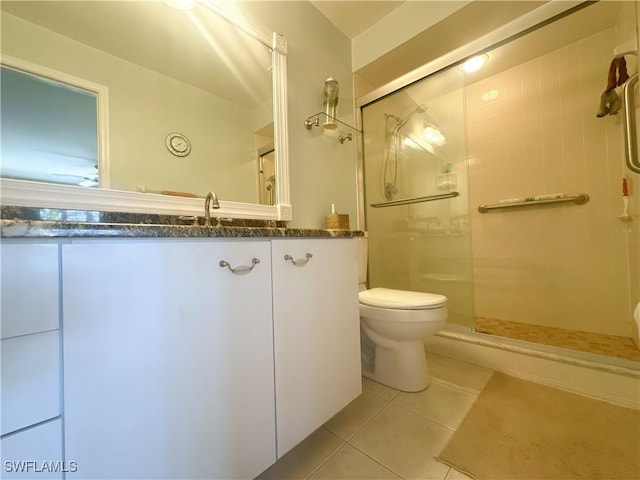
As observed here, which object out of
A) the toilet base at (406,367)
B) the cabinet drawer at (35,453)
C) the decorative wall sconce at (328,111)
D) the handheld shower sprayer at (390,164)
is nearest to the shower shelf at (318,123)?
the decorative wall sconce at (328,111)

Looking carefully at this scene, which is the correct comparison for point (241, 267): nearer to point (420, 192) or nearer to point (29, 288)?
point (29, 288)

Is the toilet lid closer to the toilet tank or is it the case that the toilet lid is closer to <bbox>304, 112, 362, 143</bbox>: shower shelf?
the toilet tank

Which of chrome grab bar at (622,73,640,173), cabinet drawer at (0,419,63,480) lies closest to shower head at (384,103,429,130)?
chrome grab bar at (622,73,640,173)

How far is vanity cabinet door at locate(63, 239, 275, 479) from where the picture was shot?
403mm

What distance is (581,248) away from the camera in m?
1.63

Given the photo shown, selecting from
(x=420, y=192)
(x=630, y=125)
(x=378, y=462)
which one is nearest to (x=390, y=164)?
(x=420, y=192)

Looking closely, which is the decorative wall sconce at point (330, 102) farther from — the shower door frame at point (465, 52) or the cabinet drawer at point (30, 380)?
the cabinet drawer at point (30, 380)

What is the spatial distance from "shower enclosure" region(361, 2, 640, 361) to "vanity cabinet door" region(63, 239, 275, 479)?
1331 mm

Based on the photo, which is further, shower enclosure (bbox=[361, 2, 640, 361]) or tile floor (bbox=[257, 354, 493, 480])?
shower enclosure (bbox=[361, 2, 640, 361])

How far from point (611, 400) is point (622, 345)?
0.52m

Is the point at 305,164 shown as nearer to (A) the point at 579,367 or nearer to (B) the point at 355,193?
(B) the point at 355,193

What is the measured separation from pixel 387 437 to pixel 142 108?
5.07 feet

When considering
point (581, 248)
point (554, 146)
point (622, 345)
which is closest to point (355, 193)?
point (554, 146)

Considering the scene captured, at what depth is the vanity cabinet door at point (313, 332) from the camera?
2.26 ft
